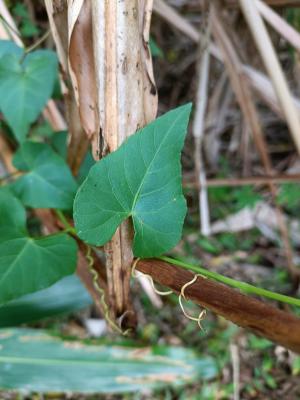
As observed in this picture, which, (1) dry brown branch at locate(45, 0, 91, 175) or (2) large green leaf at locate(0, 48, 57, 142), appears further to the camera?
(2) large green leaf at locate(0, 48, 57, 142)

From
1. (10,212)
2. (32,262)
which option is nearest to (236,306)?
(32,262)

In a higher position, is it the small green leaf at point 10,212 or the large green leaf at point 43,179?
the large green leaf at point 43,179

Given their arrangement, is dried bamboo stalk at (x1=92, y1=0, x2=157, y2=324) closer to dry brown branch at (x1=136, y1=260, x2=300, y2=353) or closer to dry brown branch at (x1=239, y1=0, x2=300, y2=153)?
dry brown branch at (x1=136, y1=260, x2=300, y2=353)

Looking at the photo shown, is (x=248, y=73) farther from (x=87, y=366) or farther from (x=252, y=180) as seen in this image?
(x=87, y=366)

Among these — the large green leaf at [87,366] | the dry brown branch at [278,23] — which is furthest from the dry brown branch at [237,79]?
the large green leaf at [87,366]

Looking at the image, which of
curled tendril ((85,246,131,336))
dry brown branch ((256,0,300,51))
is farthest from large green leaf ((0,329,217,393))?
dry brown branch ((256,0,300,51))

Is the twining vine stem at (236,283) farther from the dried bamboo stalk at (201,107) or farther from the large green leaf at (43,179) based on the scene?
the dried bamboo stalk at (201,107)

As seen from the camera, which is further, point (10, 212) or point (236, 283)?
→ point (10, 212)
